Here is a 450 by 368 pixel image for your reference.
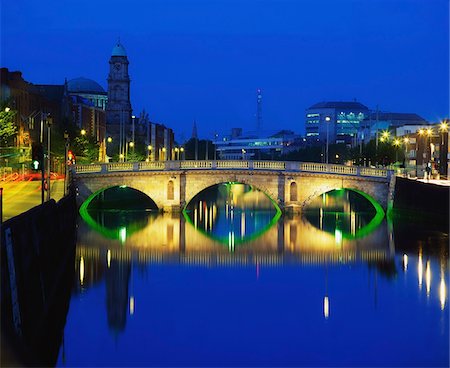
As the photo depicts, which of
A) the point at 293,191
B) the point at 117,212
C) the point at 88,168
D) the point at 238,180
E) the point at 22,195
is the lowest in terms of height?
the point at 117,212

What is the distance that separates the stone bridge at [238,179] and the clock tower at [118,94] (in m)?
68.6

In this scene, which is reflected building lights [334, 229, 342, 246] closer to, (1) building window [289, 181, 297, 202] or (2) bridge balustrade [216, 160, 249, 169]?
(1) building window [289, 181, 297, 202]

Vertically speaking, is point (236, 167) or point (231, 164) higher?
point (231, 164)

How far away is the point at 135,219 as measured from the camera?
60.6 m

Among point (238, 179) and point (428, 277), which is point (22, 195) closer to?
point (238, 179)

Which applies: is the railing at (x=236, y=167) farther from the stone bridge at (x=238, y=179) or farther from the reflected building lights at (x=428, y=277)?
the reflected building lights at (x=428, y=277)

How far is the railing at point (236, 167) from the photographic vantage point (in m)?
61.4

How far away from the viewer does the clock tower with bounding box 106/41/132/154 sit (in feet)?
433

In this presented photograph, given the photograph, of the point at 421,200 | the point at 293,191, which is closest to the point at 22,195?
the point at 293,191

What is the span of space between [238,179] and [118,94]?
7316 cm

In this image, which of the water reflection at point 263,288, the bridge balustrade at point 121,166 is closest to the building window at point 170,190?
the bridge balustrade at point 121,166

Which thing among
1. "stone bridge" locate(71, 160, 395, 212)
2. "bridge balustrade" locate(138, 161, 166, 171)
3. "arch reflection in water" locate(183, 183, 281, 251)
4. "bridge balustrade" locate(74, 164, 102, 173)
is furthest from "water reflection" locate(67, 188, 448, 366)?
"bridge balustrade" locate(74, 164, 102, 173)

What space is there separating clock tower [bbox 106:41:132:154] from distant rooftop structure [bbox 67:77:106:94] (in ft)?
100

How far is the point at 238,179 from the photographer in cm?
6278
